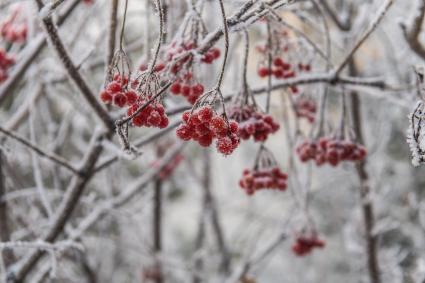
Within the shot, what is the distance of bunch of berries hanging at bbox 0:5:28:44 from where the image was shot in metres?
2.86

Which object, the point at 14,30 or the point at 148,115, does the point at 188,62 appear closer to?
the point at 148,115

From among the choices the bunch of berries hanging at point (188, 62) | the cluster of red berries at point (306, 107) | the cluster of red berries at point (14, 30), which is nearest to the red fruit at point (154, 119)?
the bunch of berries hanging at point (188, 62)

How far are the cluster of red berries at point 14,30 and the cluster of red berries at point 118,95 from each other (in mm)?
1757

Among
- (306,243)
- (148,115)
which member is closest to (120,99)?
(148,115)

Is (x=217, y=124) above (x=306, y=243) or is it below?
above

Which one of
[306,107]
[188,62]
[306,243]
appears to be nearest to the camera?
[188,62]

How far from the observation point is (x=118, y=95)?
1350 millimetres

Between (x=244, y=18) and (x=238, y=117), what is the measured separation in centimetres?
40

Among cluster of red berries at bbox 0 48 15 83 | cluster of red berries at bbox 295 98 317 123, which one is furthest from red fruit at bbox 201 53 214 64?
cluster of red berries at bbox 0 48 15 83

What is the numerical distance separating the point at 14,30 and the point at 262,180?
1.87 meters

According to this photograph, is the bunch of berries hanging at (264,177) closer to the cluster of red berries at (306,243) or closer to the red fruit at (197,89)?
the red fruit at (197,89)

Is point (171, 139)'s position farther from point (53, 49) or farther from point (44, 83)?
point (53, 49)

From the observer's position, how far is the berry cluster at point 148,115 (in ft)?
4.18

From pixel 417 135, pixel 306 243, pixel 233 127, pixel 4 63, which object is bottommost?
pixel 306 243
